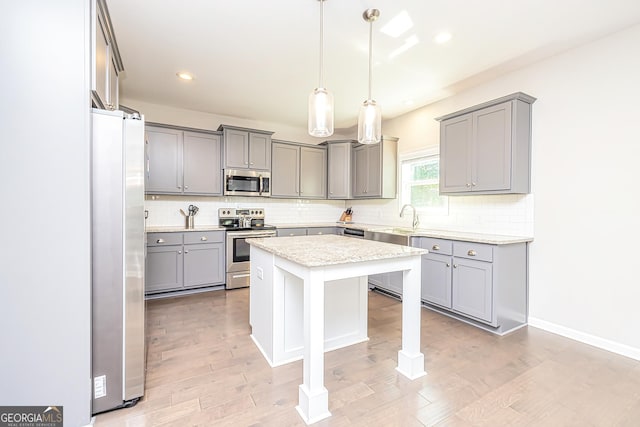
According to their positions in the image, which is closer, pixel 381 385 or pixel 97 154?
pixel 97 154

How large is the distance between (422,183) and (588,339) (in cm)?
243

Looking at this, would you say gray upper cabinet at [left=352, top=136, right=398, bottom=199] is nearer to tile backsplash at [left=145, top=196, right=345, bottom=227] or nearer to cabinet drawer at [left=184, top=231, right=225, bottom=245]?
tile backsplash at [left=145, top=196, right=345, bottom=227]

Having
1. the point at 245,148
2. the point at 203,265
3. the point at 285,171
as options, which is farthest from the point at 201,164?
the point at 203,265

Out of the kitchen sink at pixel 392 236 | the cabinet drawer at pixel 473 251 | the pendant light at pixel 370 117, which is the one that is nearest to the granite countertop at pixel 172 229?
the kitchen sink at pixel 392 236

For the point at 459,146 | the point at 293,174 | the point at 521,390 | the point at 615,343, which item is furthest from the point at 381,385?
the point at 293,174

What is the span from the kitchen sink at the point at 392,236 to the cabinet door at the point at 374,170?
800 millimetres

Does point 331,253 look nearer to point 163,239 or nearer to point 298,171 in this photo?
point 163,239

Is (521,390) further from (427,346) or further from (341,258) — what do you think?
(341,258)

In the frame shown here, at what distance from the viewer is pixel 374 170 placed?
4.62 meters

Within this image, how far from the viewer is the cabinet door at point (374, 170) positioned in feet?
14.9

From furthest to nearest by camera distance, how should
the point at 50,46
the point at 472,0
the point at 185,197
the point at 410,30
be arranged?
1. the point at 185,197
2. the point at 410,30
3. the point at 472,0
4. the point at 50,46

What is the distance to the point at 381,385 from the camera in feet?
6.31

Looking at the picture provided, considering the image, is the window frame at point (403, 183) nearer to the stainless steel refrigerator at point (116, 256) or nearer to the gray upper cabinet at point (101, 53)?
the stainless steel refrigerator at point (116, 256)

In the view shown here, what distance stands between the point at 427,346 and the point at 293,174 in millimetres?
3338
